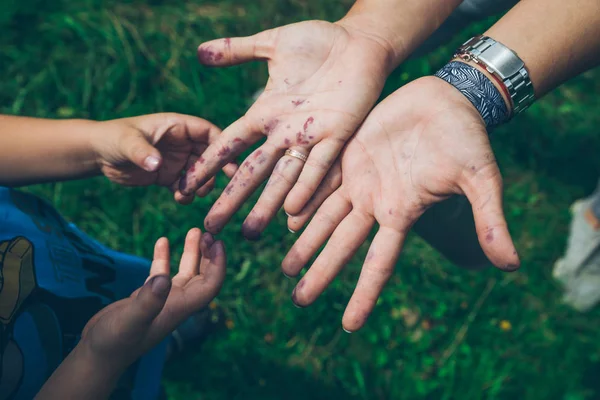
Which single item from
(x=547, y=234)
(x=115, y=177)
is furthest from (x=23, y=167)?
(x=547, y=234)

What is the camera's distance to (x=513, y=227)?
8.68 feet

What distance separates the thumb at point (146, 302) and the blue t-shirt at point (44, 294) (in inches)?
10.7

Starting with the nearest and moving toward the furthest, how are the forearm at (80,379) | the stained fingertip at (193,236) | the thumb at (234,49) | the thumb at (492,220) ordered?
the forearm at (80,379) → the thumb at (492,220) → the stained fingertip at (193,236) → the thumb at (234,49)

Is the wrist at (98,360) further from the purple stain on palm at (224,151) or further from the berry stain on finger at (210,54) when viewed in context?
the berry stain on finger at (210,54)

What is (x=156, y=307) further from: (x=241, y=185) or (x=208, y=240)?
(x=241, y=185)

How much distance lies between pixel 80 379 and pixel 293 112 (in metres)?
1.06

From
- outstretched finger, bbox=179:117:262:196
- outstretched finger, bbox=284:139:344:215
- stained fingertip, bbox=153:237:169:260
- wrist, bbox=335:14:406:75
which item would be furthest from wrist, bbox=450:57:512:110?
stained fingertip, bbox=153:237:169:260

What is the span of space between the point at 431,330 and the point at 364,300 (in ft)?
3.51

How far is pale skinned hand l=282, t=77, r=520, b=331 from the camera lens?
141cm

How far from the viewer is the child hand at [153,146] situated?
5.15 feet

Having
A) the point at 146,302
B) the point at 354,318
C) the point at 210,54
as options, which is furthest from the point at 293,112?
the point at 146,302

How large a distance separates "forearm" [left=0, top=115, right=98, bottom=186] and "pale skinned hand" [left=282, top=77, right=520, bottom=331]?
30.1 inches

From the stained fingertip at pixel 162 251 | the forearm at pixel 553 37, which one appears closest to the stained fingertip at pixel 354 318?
the stained fingertip at pixel 162 251

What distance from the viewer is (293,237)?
2.58 m
